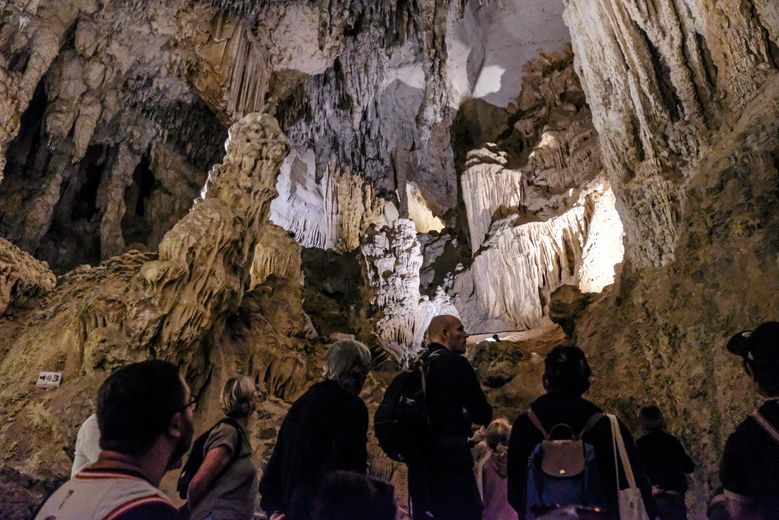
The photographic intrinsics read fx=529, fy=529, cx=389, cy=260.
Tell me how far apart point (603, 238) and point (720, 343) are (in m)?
5.77

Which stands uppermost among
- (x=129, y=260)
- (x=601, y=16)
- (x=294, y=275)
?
(x=601, y=16)

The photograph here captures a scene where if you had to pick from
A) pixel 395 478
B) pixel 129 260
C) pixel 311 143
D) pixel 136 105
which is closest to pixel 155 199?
pixel 136 105

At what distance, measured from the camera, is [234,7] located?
31.8 ft

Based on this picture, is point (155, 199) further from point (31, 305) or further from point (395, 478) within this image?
point (395, 478)

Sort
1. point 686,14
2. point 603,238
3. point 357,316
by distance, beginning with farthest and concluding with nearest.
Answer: point 357,316 < point 603,238 < point 686,14

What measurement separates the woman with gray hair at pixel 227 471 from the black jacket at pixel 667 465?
189cm

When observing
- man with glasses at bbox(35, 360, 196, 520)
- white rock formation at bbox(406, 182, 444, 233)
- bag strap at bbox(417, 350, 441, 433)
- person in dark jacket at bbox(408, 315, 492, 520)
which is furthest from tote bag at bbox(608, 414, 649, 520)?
white rock formation at bbox(406, 182, 444, 233)

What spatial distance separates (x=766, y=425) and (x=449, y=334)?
1.13m

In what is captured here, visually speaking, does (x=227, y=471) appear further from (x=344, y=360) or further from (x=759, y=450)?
(x=759, y=450)

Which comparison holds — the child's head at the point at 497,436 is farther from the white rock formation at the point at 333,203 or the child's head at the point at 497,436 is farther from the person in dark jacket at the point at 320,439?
the white rock formation at the point at 333,203

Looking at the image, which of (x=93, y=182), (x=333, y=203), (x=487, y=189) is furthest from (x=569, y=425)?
(x=93, y=182)

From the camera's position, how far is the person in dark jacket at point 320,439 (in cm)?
183

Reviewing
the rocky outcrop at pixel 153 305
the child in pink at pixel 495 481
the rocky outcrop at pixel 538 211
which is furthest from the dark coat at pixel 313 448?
the rocky outcrop at pixel 538 211

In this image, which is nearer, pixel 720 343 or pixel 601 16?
pixel 720 343
